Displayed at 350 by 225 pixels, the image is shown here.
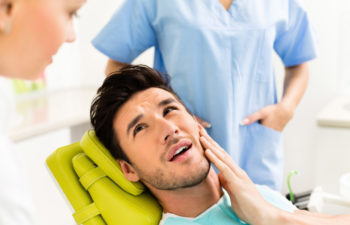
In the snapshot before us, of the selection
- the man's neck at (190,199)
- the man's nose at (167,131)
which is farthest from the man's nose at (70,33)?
the man's neck at (190,199)

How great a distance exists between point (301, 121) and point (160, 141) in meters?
1.55

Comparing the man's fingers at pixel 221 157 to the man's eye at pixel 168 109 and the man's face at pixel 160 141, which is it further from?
the man's eye at pixel 168 109

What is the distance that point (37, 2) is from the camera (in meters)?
0.57

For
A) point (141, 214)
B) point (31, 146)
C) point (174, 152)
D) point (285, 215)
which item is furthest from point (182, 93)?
point (31, 146)

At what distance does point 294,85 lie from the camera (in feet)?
5.21

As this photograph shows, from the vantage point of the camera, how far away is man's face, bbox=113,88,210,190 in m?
1.14

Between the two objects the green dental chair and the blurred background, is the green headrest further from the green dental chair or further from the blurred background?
the blurred background

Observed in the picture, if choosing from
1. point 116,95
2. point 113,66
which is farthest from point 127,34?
point 116,95

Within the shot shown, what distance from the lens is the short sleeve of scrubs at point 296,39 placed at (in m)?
1.53

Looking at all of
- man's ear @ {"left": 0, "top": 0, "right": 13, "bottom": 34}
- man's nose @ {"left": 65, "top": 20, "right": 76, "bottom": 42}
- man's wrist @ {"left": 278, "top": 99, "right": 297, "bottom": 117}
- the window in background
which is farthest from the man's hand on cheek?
the window in background

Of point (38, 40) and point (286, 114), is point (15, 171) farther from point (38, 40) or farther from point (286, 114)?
point (286, 114)

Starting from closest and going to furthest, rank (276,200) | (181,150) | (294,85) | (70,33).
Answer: (70,33), (181,150), (276,200), (294,85)

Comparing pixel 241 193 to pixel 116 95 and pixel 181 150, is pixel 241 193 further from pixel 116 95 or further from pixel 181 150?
pixel 116 95

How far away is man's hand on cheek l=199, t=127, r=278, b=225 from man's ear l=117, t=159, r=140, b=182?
23 cm
